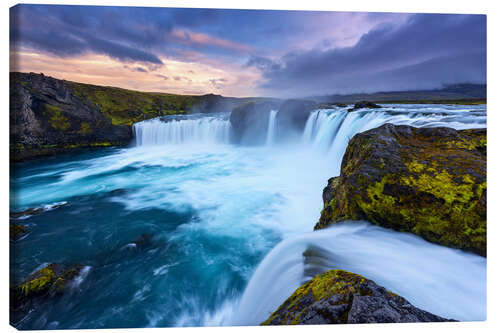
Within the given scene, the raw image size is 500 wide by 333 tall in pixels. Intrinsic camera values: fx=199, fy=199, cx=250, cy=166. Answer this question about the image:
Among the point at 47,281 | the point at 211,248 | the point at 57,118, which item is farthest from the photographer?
the point at 57,118

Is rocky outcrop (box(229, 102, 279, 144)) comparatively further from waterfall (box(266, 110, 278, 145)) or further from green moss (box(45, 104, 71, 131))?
green moss (box(45, 104, 71, 131))

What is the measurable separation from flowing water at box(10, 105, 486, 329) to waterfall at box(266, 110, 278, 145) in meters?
6.79

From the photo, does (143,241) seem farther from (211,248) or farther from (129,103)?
(129,103)

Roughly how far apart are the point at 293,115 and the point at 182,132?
11.7 m

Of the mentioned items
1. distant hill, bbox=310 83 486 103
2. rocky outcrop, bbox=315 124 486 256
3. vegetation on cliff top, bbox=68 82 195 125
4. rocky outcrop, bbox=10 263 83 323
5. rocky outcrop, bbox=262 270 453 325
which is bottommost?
rocky outcrop, bbox=10 263 83 323

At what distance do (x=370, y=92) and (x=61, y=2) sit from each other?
5.95 m

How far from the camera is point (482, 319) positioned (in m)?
2.00

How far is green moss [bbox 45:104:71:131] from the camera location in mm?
11516

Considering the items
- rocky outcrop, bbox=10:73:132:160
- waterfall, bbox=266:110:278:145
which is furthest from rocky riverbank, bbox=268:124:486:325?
waterfall, bbox=266:110:278:145

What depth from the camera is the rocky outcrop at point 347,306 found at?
1353 mm

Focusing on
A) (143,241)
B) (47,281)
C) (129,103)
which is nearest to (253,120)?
(143,241)

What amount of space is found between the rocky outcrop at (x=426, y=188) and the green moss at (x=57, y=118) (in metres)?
15.8

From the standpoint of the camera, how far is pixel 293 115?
543 inches

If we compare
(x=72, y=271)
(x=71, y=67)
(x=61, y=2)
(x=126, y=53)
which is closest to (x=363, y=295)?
(x=72, y=271)
